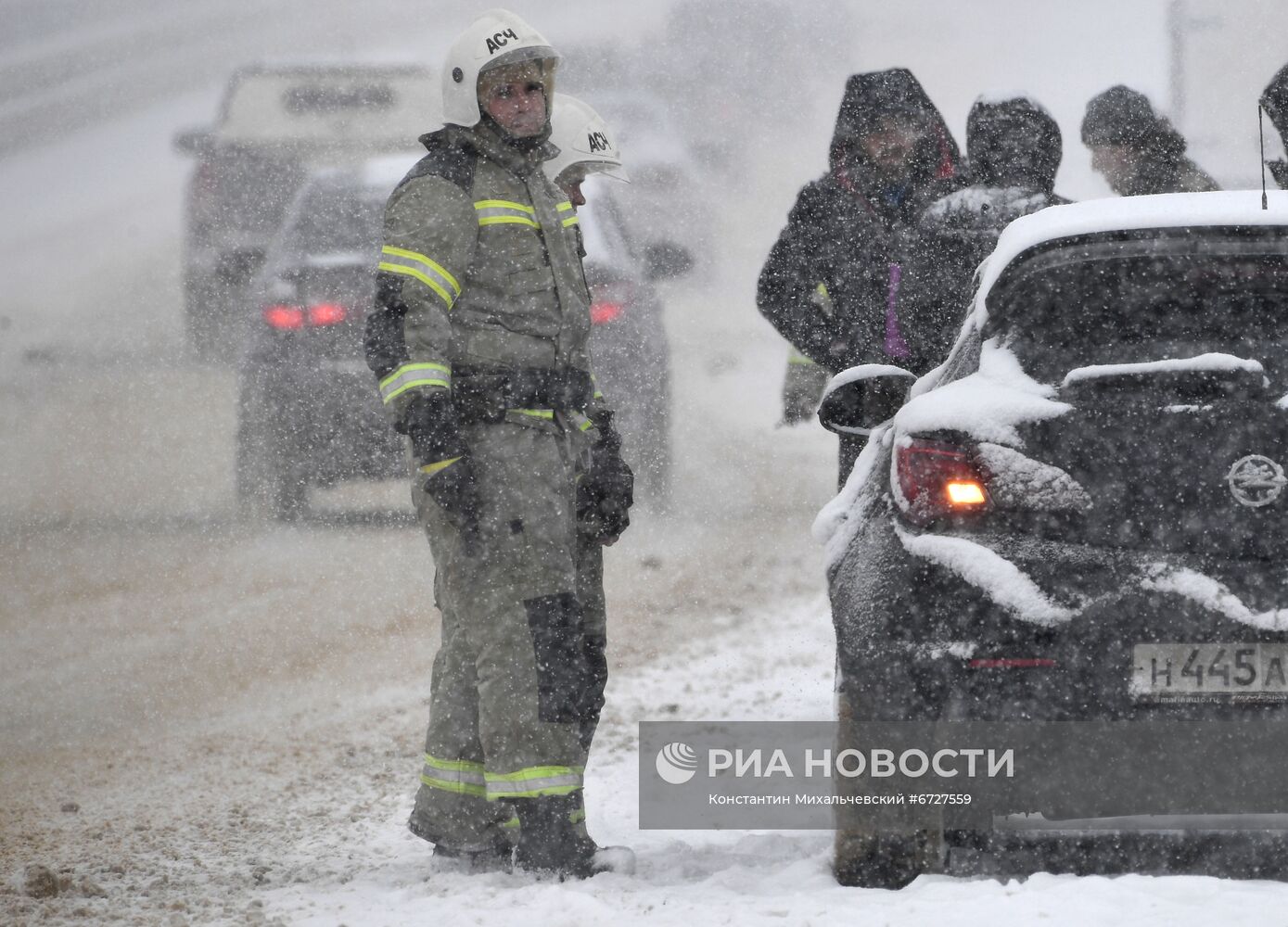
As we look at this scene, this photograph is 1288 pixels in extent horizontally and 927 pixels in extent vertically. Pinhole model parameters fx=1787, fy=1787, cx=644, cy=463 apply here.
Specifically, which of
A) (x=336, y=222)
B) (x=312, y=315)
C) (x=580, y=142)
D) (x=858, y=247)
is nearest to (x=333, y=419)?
(x=312, y=315)

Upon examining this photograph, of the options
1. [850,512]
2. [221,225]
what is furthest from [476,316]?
[221,225]

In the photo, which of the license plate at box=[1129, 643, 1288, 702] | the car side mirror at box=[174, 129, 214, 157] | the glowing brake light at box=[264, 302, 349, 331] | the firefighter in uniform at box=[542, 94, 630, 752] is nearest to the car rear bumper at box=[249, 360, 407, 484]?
the glowing brake light at box=[264, 302, 349, 331]

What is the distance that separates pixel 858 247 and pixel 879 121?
1.44ft

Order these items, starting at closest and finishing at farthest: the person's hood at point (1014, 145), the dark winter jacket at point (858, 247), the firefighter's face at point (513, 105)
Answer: the firefighter's face at point (513, 105), the dark winter jacket at point (858, 247), the person's hood at point (1014, 145)

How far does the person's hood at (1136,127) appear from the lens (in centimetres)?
619

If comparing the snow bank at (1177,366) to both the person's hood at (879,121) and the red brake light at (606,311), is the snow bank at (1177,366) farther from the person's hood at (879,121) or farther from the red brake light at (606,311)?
the red brake light at (606,311)

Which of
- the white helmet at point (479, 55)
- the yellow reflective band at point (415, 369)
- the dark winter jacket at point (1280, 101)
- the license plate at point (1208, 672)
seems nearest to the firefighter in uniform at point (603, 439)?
the white helmet at point (479, 55)

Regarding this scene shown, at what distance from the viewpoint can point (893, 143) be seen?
5.78 metres

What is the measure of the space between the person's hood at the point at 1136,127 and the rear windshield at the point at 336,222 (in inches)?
169

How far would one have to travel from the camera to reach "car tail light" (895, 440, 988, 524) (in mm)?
3369

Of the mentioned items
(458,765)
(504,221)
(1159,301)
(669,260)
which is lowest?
(458,765)

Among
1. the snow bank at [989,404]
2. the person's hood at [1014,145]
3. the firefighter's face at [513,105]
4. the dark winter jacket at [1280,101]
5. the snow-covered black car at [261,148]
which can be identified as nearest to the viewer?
the snow bank at [989,404]

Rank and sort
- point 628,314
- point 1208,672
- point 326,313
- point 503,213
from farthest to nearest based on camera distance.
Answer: point 628,314, point 326,313, point 503,213, point 1208,672

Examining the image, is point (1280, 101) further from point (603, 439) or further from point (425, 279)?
point (425, 279)
